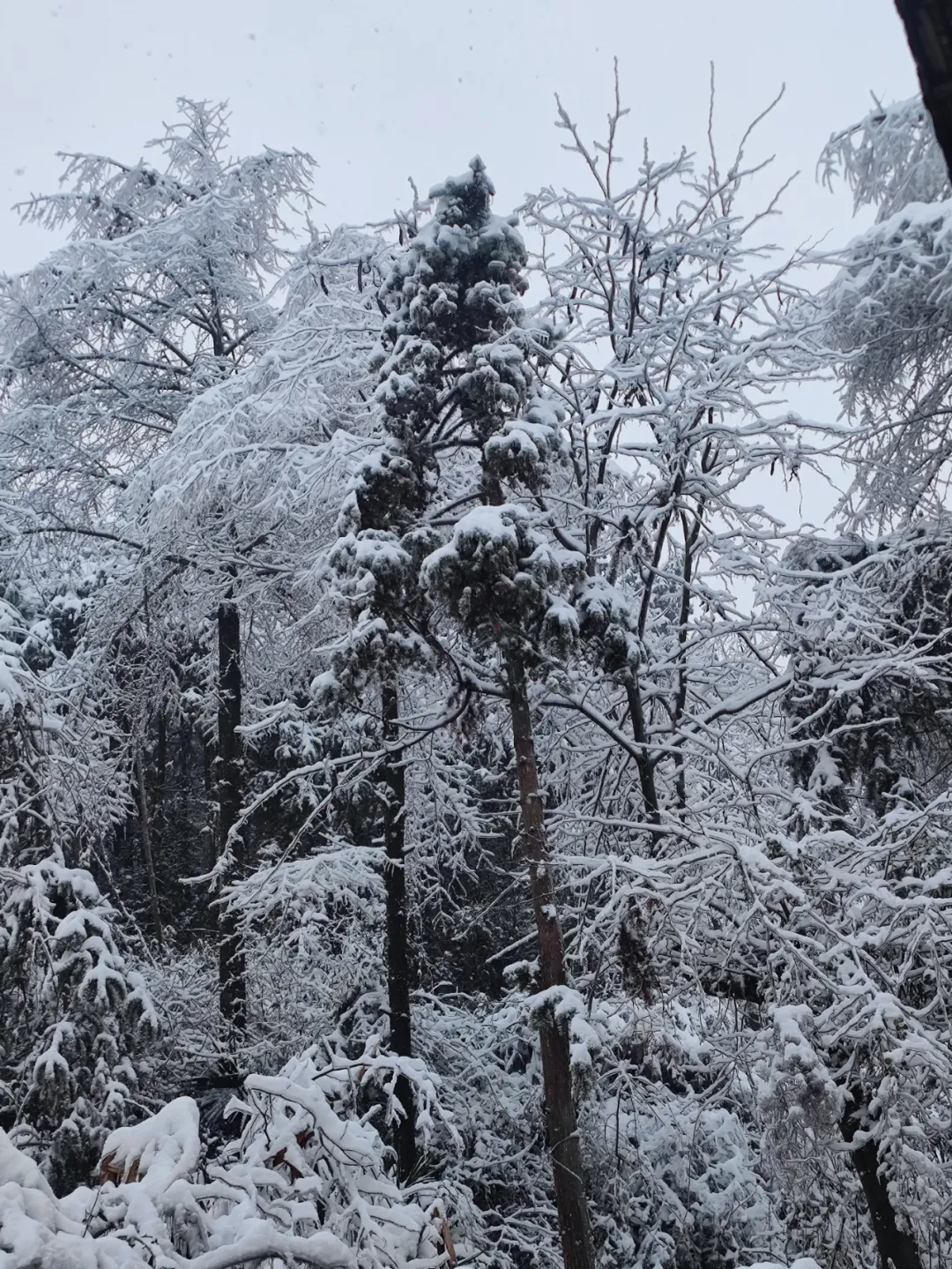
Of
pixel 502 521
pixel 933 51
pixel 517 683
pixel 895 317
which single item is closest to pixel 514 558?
pixel 502 521

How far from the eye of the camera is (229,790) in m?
9.70

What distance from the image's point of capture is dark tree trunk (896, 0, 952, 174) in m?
1.50

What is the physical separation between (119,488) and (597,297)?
18.8ft

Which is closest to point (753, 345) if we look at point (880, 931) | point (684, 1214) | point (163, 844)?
point (880, 931)

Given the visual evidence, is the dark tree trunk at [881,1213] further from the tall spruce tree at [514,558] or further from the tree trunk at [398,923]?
the tree trunk at [398,923]

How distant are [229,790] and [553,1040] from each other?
16.2 feet

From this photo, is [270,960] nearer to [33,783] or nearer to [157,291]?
[33,783]

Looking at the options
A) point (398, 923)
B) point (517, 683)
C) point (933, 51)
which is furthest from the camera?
point (398, 923)

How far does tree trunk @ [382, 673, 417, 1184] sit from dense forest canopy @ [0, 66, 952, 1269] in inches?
2.3

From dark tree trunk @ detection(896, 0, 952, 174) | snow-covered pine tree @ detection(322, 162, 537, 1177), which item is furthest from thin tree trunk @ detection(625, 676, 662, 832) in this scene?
dark tree trunk @ detection(896, 0, 952, 174)

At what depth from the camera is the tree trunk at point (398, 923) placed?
805 cm

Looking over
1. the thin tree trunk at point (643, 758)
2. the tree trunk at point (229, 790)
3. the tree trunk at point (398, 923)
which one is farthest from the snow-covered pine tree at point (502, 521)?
the tree trunk at point (229, 790)

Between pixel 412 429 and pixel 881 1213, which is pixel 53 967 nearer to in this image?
pixel 412 429

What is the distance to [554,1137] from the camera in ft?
19.8
